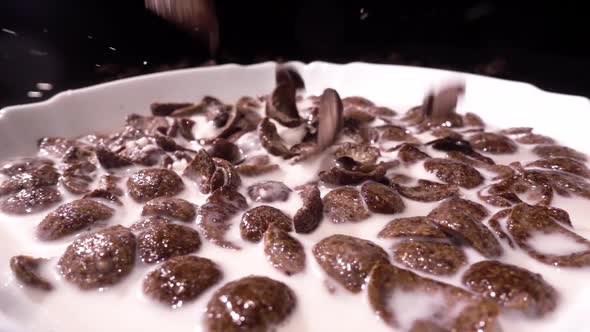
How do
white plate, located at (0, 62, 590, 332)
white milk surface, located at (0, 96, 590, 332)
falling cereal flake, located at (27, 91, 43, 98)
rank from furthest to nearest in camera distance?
falling cereal flake, located at (27, 91, 43, 98), white plate, located at (0, 62, 590, 332), white milk surface, located at (0, 96, 590, 332)

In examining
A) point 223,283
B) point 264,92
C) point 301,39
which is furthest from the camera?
point 301,39

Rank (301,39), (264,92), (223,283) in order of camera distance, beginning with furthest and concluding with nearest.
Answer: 1. (301,39)
2. (264,92)
3. (223,283)

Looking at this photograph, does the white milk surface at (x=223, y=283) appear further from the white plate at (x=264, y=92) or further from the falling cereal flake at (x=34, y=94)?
the falling cereal flake at (x=34, y=94)

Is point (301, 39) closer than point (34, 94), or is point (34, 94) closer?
point (34, 94)

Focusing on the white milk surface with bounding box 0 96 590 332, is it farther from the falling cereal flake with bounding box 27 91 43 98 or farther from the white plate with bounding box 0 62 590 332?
the falling cereal flake with bounding box 27 91 43 98

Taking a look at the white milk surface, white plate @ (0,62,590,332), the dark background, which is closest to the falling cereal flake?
the dark background

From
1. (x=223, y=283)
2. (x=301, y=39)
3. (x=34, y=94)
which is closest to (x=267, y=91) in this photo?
(x=301, y=39)

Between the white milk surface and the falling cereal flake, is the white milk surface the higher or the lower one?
the higher one

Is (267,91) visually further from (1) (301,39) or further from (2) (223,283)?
(2) (223,283)
